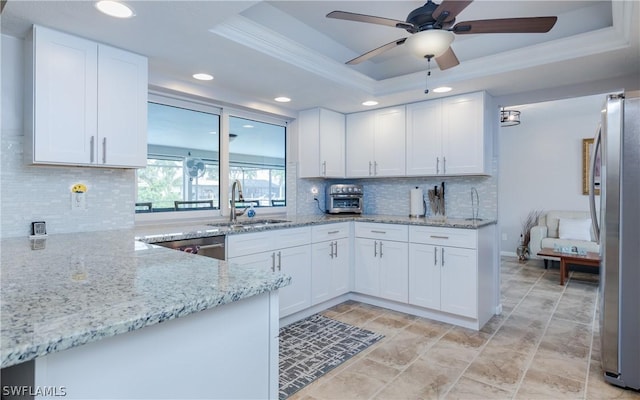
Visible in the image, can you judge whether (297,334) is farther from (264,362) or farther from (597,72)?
(597,72)

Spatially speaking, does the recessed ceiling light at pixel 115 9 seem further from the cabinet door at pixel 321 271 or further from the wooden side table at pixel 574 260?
the wooden side table at pixel 574 260

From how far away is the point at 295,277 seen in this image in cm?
314

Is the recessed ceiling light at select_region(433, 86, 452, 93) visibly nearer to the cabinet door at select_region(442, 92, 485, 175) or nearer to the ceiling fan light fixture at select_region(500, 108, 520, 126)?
the cabinet door at select_region(442, 92, 485, 175)

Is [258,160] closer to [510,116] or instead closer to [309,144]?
[309,144]

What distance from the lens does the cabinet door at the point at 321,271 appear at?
333cm

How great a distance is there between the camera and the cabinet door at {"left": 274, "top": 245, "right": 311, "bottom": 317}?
118 inches

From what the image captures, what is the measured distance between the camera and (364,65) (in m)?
3.51

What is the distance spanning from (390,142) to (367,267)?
139cm

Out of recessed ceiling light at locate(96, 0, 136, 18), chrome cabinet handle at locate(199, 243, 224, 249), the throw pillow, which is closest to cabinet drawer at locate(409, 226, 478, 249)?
chrome cabinet handle at locate(199, 243, 224, 249)

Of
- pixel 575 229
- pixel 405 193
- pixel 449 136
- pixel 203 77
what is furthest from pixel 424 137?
pixel 575 229

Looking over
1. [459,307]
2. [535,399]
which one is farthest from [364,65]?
[535,399]

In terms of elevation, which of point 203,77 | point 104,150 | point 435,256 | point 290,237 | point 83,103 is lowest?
point 435,256

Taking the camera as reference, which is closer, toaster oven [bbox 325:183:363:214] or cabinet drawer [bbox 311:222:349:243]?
cabinet drawer [bbox 311:222:349:243]

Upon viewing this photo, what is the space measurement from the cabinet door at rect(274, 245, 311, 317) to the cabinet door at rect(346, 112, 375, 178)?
1297 millimetres
